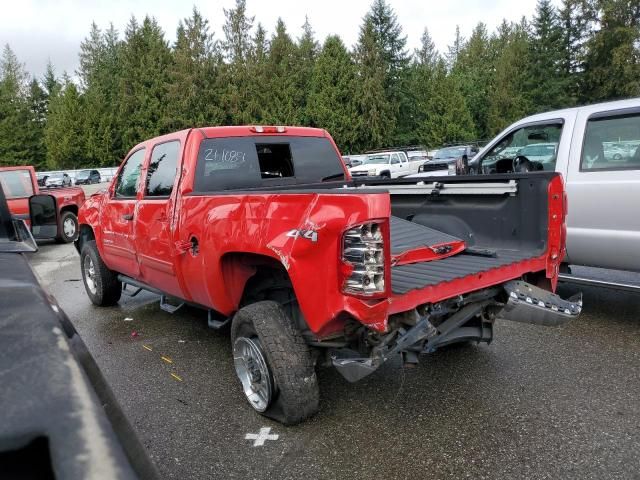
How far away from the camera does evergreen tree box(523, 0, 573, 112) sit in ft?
160

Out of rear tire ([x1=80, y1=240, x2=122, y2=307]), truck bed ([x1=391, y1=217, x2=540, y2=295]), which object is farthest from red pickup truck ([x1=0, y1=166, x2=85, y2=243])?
truck bed ([x1=391, y1=217, x2=540, y2=295])

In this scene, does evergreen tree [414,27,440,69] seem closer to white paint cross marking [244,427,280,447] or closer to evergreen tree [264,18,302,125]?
→ evergreen tree [264,18,302,125]

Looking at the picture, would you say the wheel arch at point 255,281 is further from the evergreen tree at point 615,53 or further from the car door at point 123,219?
the evergreen tree at point 615,53

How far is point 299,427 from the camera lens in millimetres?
3332

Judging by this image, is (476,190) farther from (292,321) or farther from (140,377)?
(140,377)

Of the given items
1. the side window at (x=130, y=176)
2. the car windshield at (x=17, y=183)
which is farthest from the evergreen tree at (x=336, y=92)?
the side window at (x=130, y=176)

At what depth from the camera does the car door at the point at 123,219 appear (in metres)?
5.14

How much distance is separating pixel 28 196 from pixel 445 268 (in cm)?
985

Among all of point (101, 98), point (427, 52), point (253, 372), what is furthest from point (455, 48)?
point (253, 372)

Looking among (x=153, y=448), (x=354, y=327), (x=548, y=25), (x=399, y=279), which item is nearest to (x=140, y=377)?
(x=153, y=448)

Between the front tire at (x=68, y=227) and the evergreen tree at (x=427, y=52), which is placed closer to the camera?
the front tire at (x=68, y=227)

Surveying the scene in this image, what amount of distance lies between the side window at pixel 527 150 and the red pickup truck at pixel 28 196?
846 cm

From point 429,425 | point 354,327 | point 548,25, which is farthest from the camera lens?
point 548,25

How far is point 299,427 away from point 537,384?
1.77 m
